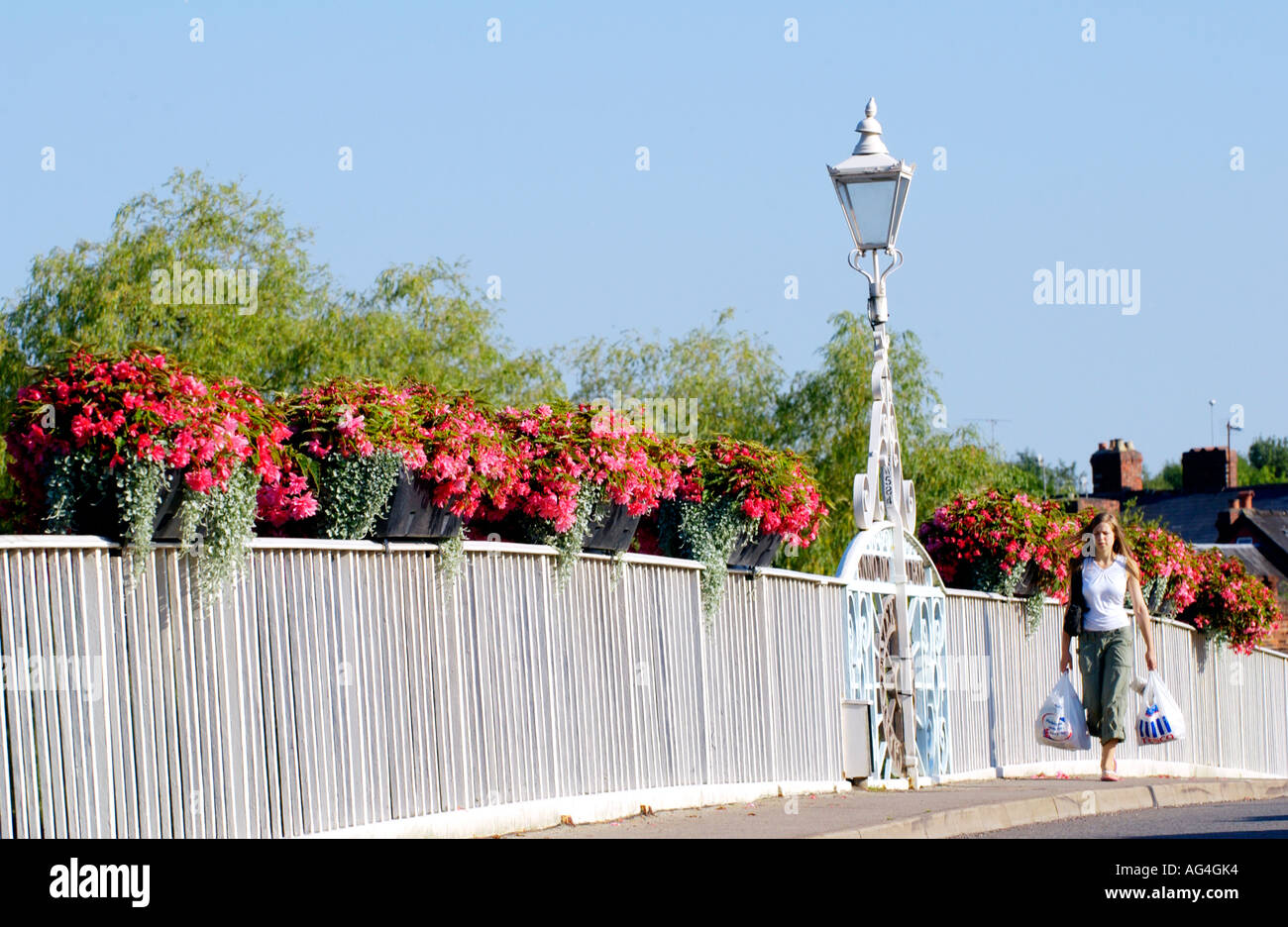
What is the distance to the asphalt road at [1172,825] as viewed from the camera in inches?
412

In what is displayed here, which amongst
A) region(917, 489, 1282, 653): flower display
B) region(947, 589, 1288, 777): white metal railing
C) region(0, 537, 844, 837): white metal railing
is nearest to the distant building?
region(947, 589, 1288, 777): white metal railing

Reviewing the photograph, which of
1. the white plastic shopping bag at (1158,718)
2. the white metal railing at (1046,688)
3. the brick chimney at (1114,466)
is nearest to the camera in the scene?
the white plastic shopping bag at (1158,718)

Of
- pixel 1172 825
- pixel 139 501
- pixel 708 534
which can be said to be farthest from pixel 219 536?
pixel 1172 825

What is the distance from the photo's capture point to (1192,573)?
74.0 ft

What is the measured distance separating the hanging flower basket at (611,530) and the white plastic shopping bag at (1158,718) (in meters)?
3.66

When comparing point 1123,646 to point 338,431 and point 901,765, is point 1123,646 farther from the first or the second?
point 338,431

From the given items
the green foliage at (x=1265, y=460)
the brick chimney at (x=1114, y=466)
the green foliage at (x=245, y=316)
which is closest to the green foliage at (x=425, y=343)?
the green foliage at (x=245, y=316)

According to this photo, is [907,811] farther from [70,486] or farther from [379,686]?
[70,486]

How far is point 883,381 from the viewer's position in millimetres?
14312

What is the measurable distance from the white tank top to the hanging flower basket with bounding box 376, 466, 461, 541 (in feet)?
15.5

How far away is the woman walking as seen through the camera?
1245cm

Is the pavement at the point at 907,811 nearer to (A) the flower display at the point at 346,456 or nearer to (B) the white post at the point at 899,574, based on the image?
(B) the white post at the point at 899,574

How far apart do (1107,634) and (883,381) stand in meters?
2.84

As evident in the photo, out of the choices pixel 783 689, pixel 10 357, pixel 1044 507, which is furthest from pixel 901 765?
pixel 10 357
